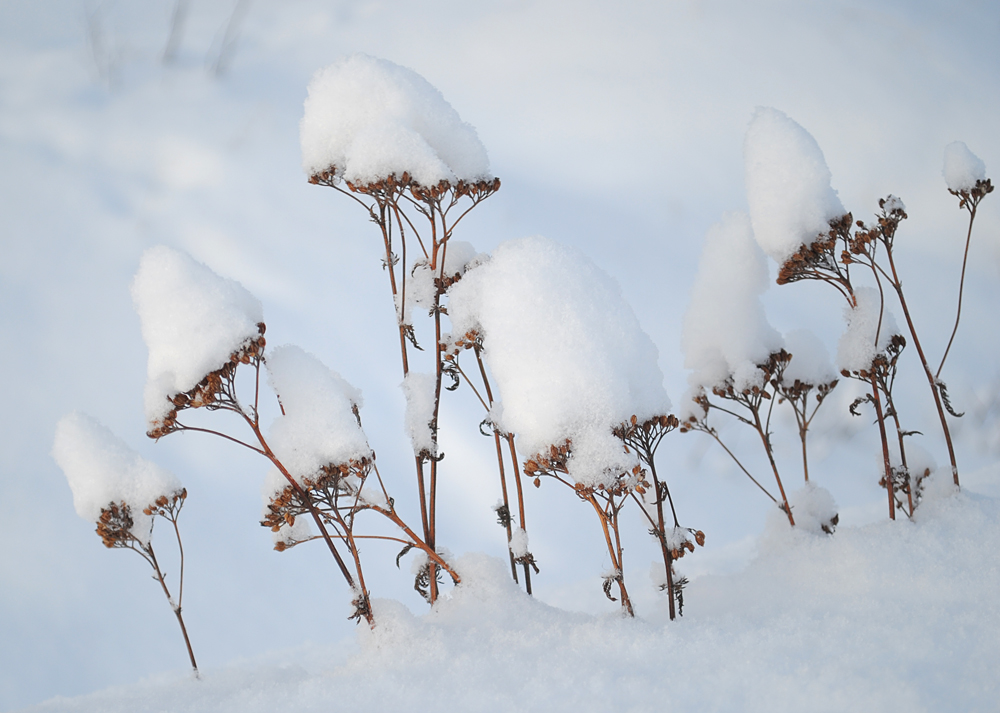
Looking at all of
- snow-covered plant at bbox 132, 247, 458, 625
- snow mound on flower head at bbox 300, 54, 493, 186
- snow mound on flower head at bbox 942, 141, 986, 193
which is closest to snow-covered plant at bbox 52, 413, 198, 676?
snow-covered plant at bbox 132, 247, 458, 625

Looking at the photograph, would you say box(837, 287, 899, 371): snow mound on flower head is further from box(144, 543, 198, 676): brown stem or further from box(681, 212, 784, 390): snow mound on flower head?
box(144, 543, 198, 676): brown stem

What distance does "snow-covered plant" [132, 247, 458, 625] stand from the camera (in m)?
1.79

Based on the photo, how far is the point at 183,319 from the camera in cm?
182

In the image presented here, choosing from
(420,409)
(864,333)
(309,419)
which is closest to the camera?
(309,419)

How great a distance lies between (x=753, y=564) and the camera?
112 inches

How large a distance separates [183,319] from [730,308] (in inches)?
77.7

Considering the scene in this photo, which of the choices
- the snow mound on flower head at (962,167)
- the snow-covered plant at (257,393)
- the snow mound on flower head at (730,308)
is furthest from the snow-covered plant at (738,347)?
the snow-covered plant at (257,393)


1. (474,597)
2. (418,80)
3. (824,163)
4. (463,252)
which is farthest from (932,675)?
(418,80)

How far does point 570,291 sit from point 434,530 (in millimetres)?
909

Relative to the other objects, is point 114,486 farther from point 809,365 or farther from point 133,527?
point 809,365

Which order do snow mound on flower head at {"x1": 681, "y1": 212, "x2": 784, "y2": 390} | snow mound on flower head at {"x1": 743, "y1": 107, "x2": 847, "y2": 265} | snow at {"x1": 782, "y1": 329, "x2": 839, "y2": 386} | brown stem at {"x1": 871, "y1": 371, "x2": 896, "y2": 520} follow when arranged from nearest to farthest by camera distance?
1. snow mound on flower head at {"x1": 743, "y1": 107, "x2": 847, "y2": 265}
2. brown stem at {"x1": 871, "y1": 371, "x2": 896, "y2": 520}
3. snow mound on flower head at {"x1": 681, "y1": 212, "x2": 784, "y2": 390}
4. snow at {"x1": 782, "y1": 329, "x2": 839, "y2": 386}

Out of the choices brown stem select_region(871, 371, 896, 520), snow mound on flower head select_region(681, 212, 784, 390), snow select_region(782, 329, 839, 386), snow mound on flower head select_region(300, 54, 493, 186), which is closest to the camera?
snow mound on flower head select_region(300, 54, 493, 186)

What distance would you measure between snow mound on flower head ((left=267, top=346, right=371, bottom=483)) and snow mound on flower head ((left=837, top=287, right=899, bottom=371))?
1.80 metres

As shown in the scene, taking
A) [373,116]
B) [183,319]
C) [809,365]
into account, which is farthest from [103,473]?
[809,365]
